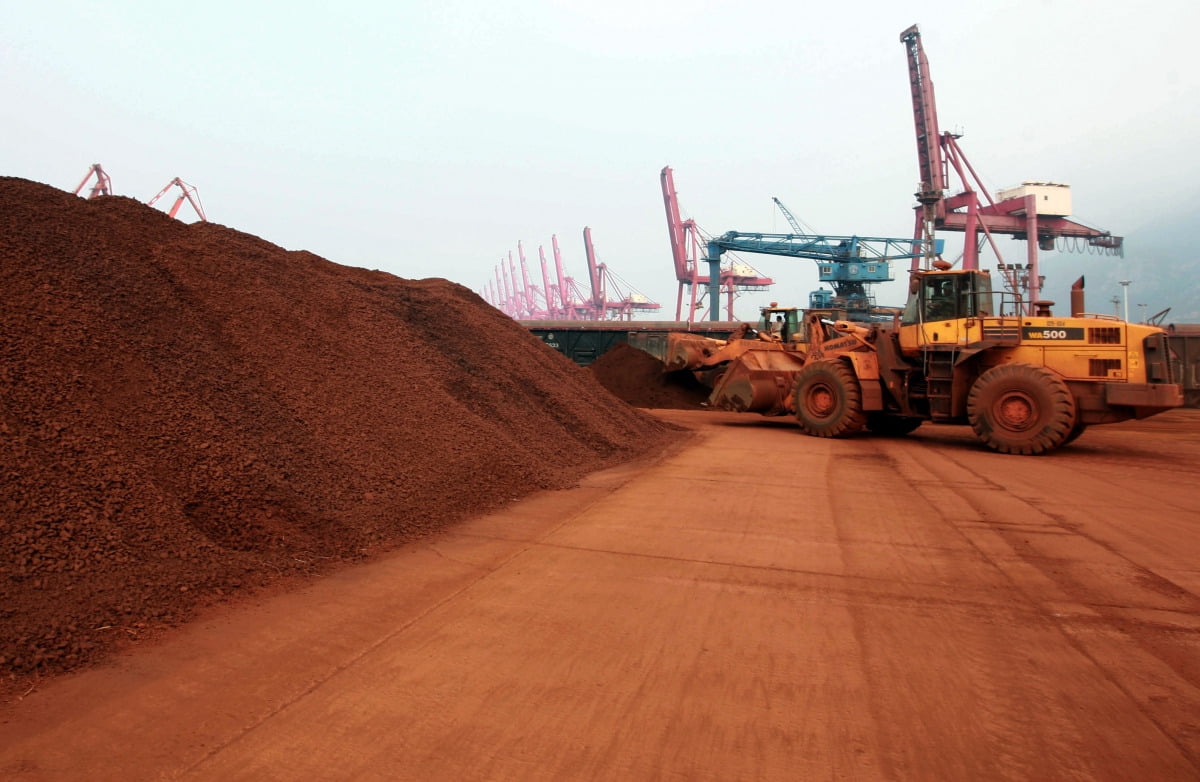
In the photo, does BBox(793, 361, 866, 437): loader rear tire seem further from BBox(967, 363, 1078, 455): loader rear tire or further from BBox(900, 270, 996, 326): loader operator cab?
BBox(967, 363, 1078, 455): loader rear tire

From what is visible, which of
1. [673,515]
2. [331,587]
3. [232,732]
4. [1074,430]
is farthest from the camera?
[1074,430]

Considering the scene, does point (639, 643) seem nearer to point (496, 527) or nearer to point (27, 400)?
point (496, 527)

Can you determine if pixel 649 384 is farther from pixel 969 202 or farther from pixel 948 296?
pixel 969 202

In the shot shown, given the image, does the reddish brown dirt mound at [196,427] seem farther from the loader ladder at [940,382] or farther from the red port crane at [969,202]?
the red port crane at [969,202]

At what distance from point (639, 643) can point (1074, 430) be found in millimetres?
11048

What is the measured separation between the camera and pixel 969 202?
43.4 metres

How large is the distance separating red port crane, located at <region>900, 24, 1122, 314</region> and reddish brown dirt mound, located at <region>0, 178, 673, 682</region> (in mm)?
37608

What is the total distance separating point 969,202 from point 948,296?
34.3 meters

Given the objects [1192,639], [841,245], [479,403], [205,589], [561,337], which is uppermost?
[841,245]

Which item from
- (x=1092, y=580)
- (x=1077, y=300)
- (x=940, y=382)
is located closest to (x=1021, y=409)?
(x=940, y=382)

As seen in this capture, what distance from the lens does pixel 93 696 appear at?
11.1 ft

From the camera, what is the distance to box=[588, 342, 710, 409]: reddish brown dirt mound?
70.6 feet

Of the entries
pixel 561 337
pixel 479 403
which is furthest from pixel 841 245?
pixel 479 403

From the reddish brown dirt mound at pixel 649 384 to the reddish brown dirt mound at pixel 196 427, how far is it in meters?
10.6
